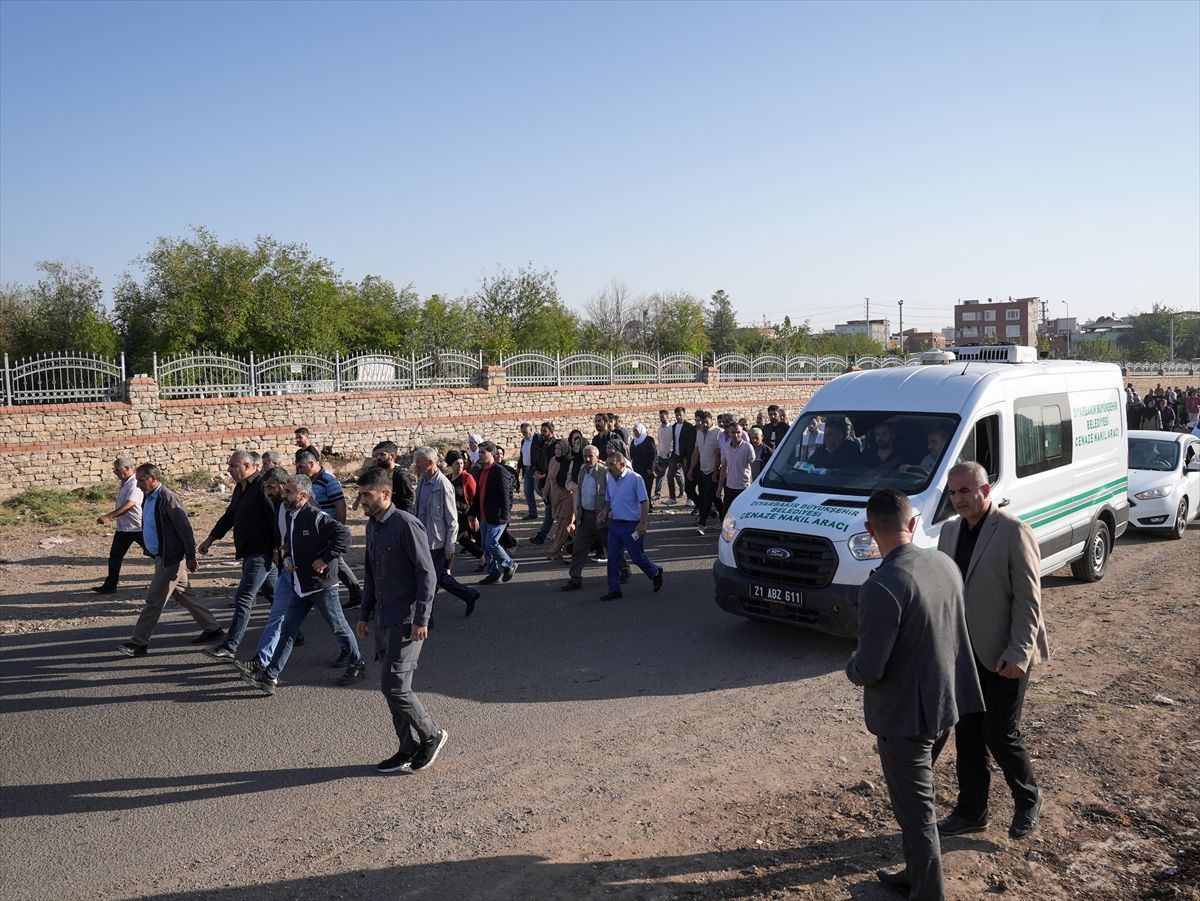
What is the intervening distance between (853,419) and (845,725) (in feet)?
11.2

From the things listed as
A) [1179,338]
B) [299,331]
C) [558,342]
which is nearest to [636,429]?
[299,331]

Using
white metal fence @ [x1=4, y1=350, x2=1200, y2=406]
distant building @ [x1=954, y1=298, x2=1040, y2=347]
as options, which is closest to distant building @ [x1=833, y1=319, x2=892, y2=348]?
distant building @ [x1=954, y1=298, x2=1040, y2=347]

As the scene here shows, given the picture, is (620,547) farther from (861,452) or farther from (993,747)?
(993,747)

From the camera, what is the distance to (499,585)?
37.2 feet

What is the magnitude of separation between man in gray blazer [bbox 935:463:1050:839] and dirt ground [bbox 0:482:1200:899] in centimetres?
20

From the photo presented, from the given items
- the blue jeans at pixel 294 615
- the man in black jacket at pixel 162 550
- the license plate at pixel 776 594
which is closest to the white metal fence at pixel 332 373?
the license plate at pixel 776 594

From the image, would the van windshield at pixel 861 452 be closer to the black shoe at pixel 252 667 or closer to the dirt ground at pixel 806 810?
the dirt ground at pixel 806 810

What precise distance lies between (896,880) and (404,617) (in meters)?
3.15

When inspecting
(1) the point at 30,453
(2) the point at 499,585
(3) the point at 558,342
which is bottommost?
(2) the point at 499,585

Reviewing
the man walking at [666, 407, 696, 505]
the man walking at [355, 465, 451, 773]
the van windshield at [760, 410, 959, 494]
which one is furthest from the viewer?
the man walking at [666, 407, 696, 505]

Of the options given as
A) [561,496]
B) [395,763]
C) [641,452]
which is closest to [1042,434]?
[561,496]

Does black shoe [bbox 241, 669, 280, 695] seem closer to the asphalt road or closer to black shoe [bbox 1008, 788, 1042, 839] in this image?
the asphalt road

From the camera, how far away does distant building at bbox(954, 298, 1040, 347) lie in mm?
119188

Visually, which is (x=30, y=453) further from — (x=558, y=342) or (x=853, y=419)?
(x=558, y=342)
